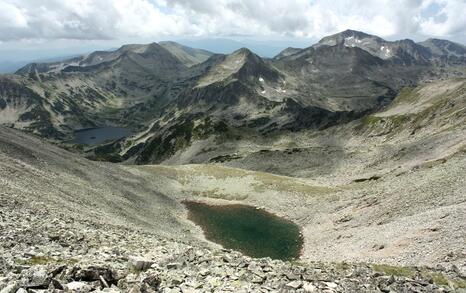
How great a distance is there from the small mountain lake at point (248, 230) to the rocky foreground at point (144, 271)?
34074 millimetres

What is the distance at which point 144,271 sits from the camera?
2852cm

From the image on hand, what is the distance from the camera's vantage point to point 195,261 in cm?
3259

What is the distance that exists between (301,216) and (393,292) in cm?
6334

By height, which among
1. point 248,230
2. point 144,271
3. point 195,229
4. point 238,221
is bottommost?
point 144,271

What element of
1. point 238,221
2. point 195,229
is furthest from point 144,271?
point 238,221

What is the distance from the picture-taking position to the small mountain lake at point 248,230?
240 feet

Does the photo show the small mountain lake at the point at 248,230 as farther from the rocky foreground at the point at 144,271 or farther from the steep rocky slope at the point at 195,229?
the rocky foreground at the point at 144,271

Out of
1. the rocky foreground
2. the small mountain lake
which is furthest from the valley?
the small mountain lake

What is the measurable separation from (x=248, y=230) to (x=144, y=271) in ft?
189

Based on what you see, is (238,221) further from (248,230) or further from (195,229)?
(195,229)

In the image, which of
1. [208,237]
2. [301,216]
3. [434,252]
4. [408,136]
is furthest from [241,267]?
[408,136]

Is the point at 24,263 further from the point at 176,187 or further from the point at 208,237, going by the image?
the point at 176,187

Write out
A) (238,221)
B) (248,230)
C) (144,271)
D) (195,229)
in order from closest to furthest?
(144,271) < (195,229) < (248,230) < (238,221)

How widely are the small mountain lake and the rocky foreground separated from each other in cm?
3407
